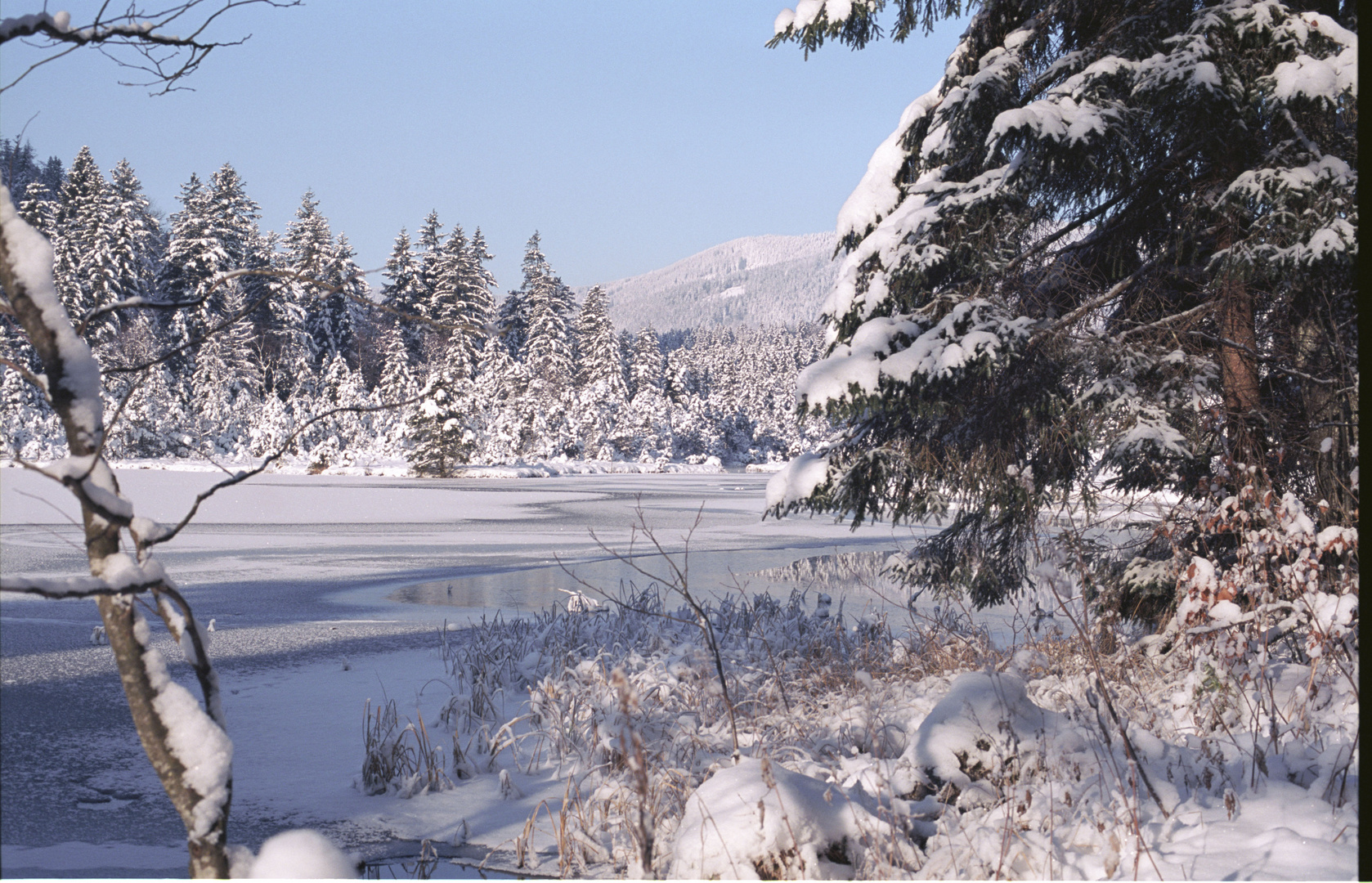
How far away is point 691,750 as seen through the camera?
15.5ft

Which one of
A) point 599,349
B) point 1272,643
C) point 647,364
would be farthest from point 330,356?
point 1272,643

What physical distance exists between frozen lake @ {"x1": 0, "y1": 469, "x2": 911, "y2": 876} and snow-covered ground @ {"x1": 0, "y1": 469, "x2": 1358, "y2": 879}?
0.10 feet

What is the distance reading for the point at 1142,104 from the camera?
5312 mm

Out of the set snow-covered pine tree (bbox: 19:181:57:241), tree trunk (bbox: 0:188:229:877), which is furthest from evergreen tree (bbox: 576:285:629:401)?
tree trunk (bbox: 0:188:229:877)

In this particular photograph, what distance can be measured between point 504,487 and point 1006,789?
29.8 meters

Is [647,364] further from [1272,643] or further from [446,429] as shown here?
[1272,643]

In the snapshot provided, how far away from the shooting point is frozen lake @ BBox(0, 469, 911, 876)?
4.04 m

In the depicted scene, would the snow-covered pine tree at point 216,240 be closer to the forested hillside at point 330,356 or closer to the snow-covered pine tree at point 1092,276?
the forested hillside at point 330,356

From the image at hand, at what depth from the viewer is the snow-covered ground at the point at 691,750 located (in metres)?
3.04

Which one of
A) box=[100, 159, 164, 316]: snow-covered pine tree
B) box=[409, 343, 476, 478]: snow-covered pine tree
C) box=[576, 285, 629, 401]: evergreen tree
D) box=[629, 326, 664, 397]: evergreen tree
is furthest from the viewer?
→ box=[629, 326, 664, 397]: evergreen tree

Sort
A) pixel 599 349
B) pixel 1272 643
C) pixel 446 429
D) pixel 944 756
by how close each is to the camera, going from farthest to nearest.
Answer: pixel 599 349 < pixel 446 429 < pixel 1272 643 < pixel 944 756

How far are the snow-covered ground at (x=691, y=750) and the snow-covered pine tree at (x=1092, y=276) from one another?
3.91ft

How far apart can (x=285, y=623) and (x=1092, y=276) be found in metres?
7.95

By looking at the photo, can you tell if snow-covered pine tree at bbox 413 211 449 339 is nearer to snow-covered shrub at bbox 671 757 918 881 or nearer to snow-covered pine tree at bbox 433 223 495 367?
snow-covered pine tree at bbox 433 223 495 367
